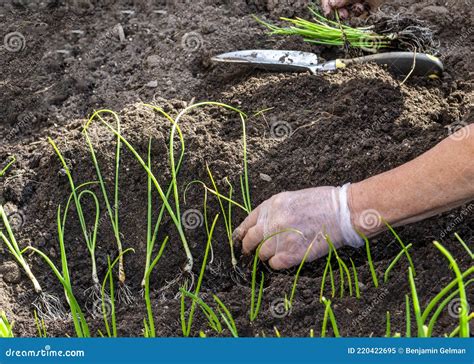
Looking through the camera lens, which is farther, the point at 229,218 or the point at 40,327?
the point at 229,218

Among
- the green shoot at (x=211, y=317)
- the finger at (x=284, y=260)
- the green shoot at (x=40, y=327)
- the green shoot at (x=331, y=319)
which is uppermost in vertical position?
the green shoot at (x=331, y=319)

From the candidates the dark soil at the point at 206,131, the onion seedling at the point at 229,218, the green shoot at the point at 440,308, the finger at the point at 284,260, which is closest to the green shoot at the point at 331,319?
the dark soil at the point at 206,131

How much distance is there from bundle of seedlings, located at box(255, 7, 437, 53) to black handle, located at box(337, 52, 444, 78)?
0.38 feet

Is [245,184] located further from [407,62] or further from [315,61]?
[407,62]

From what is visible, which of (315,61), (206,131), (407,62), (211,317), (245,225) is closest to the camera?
(211,317)

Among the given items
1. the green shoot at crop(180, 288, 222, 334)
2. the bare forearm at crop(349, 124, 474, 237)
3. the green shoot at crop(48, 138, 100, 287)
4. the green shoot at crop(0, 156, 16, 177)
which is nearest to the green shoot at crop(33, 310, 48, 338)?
the green shoot at crop(48, 138, 100, 287)

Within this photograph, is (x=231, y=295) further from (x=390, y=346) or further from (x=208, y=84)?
(x=208, y=84)

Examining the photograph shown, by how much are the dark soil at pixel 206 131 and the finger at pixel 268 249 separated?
0.08 metres

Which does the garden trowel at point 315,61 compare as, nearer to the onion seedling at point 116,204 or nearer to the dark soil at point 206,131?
the dark soil at point 206,131

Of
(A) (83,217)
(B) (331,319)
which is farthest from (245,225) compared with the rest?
(B) (331,319)

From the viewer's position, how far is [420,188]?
258 cm

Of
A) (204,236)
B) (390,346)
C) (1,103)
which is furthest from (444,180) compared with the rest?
(1,103)

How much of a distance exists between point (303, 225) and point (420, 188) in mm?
464

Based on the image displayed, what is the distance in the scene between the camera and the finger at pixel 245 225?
9.29 ft
